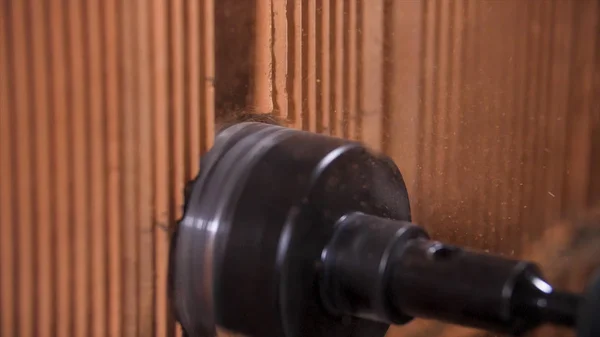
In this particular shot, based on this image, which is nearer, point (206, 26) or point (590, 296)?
point (590, 296)

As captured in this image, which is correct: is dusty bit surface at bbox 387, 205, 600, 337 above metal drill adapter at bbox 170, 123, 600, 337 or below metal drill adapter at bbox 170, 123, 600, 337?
below

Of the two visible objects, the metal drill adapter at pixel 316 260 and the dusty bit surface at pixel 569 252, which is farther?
the dusty bit surface at pixel 569 252

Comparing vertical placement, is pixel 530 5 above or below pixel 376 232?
above

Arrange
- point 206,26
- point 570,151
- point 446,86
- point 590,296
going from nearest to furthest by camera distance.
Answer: point 590,296 < point 206,26 < point 446,86 < point 570,151

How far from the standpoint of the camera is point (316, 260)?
0.96 feet

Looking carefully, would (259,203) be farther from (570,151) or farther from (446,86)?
(570,151)

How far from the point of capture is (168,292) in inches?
12.7

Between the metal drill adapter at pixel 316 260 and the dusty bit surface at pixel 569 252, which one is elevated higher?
the metal drill adapter at pixel 316 260

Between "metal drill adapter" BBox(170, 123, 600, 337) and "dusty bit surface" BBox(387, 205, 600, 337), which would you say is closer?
"metal drill adapter" BBox(170, 123, 600, 337)

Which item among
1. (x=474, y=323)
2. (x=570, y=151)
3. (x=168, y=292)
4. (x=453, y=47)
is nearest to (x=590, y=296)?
(x=474, y=323)

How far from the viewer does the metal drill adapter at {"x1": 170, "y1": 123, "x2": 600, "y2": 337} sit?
253mm

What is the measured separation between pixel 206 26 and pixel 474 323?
0.17 metres

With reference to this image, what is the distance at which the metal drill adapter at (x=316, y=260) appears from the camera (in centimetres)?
25

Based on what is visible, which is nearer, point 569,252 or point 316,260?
point 316,260
